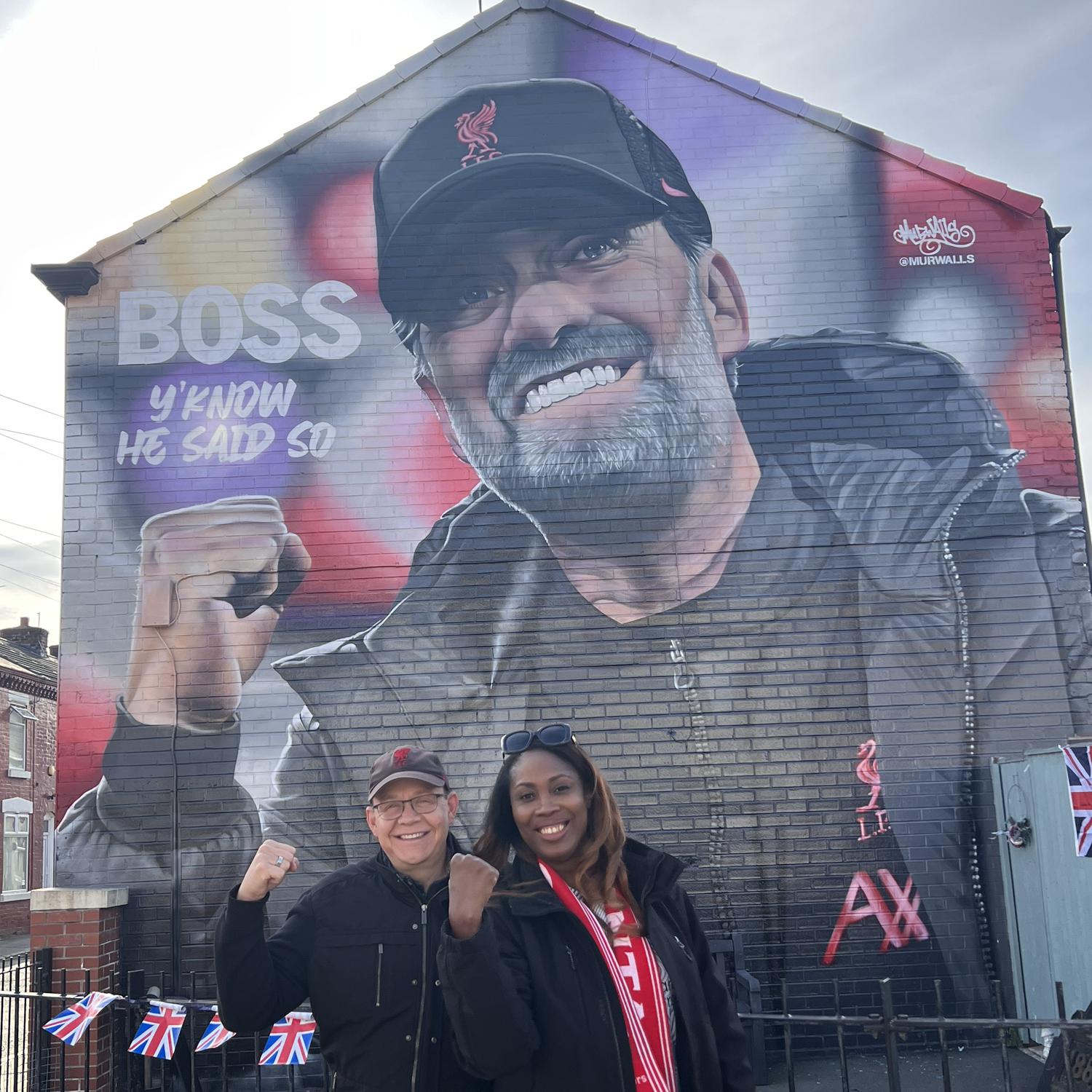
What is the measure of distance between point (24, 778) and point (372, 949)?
83.1 feet

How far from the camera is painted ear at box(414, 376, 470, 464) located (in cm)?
805

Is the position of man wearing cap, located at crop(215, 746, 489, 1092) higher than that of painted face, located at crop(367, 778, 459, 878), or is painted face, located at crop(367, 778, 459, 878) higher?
painted face, located at crop(367, 778, 459, 878)

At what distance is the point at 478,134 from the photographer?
27.9 feet

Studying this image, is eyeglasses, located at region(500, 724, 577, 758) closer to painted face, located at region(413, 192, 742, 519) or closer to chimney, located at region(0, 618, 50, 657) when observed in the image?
painted face, located at region(413, 192, 742, 519)

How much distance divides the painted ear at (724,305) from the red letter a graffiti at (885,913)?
3932 millimetres

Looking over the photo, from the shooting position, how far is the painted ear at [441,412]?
8.05 meters

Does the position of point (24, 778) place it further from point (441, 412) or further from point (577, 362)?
point (577, 362)

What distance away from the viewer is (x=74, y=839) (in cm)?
745

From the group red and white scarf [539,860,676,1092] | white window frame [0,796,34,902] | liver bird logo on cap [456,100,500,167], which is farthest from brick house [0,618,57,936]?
red and white scarf [539,860,676,1092]

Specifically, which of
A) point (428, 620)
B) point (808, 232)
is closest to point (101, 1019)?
point (428, 620)

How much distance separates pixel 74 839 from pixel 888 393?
22.1 ft

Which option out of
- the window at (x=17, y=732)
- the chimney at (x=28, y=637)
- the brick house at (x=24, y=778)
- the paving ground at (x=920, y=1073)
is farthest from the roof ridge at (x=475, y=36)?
the chimney at (x=28, y=637)

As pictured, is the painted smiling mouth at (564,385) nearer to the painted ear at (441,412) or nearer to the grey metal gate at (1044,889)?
the painted ear at (441,412)

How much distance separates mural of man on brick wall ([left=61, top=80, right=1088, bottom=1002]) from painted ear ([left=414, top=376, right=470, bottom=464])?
3 centimetres
